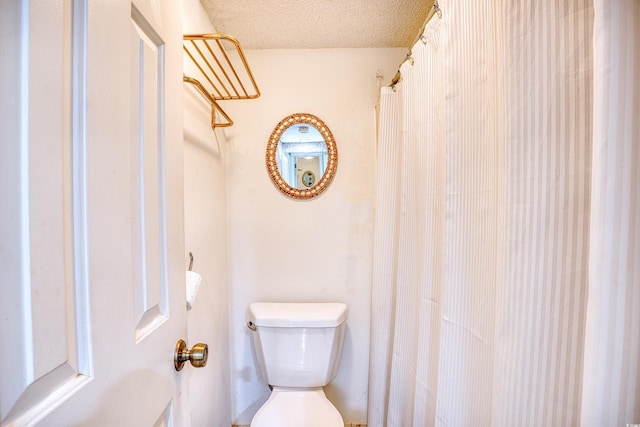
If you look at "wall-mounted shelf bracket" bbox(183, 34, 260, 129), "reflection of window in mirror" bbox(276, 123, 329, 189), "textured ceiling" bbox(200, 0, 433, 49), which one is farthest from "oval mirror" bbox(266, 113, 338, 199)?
"textured ceiling" bbox(200, 0, 433, 49)

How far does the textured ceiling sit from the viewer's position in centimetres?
116

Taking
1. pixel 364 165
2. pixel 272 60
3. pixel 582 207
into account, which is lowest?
pixel 582 207

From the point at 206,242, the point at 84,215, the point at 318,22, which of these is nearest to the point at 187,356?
the point at 84,215

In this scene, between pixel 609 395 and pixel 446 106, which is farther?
pixel 446 106

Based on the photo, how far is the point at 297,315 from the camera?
1272 mm

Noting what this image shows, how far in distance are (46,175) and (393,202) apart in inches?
45.8

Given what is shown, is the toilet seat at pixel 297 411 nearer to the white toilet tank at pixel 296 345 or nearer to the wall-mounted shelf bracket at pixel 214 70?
the white toilet tank at pixel 296 345

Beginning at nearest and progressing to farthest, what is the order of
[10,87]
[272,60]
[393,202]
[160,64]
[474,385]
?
[10,87] < [160,64] < [474,385] < [393,202] < [272,60]

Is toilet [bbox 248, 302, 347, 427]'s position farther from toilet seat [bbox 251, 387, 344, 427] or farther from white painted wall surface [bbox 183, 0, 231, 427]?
white painted wall surface [bbox 183, 0, 231, 427]

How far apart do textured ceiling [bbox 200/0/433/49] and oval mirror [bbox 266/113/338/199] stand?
0.38 m

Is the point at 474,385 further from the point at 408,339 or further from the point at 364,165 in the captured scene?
the point at 364,165

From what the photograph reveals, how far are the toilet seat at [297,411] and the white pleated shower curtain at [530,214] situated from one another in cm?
41

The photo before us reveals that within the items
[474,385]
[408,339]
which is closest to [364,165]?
[408,339]

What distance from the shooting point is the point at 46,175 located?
296mm
